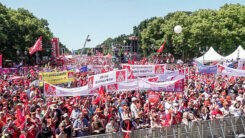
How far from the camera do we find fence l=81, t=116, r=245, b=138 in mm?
7191

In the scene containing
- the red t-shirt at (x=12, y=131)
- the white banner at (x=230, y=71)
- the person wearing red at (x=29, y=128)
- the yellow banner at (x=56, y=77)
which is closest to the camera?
the person wearing red at (x=29, y=128)

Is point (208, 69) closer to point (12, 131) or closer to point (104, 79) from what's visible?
point (104, 79)

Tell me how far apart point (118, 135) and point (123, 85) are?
13.5ft

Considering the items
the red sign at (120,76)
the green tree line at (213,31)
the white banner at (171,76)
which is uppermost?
the green tree line at (213,31)

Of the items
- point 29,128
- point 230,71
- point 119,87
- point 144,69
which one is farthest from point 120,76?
point 230,71

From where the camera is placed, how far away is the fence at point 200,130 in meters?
7.19

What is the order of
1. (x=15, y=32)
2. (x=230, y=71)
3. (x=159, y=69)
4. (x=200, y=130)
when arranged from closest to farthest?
(x=200, y=130) < (x=230, y=71) < (x=159, y=69) < (x=15, y=32)

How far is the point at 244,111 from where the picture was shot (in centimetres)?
948

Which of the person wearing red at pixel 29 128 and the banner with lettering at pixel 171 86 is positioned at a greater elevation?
the banner with lettering at pixel 171 86

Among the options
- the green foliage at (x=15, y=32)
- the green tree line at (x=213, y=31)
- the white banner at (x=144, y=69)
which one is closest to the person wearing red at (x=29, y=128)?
the white banner at (x=144, y=69)

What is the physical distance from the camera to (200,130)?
26.4ft

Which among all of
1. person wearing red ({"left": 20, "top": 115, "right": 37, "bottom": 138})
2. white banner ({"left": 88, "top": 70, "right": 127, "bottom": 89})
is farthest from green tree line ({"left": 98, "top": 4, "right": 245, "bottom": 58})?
person wearing red ({"left": 20, "top": 115, "right": 37, "bottom": 138})

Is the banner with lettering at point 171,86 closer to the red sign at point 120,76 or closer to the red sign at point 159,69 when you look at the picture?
the red sign at point 120,76

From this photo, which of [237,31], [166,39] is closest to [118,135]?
[237,31]
